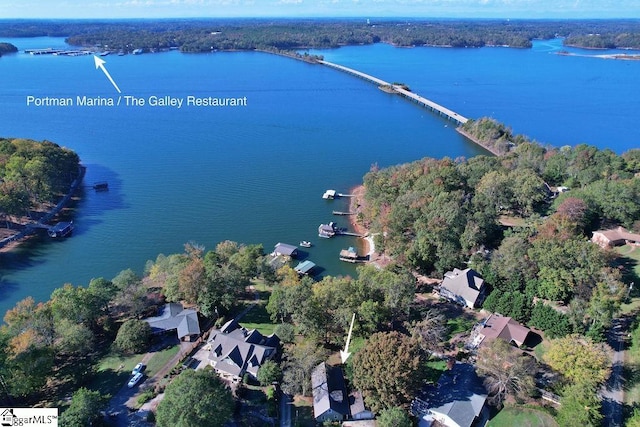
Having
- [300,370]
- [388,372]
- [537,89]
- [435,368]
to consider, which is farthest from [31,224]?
[537,89]

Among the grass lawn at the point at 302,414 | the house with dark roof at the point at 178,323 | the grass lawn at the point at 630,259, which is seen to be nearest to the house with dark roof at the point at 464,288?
the grass lawn at the point at 630,259

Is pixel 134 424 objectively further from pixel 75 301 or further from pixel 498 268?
pixel 498 268

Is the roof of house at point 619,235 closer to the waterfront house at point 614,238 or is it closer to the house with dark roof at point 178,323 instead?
the waterfront house at point 614,238

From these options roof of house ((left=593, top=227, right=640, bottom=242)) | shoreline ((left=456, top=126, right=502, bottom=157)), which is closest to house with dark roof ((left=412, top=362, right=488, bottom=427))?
roof of house ((left=593, top=227, right=640, bottom=242))

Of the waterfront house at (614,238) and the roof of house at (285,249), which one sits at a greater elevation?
the waterfront house at (614,238)

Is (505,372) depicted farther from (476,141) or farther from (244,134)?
(244,134)

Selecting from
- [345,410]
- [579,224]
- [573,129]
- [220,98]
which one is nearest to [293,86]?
[220,98]
